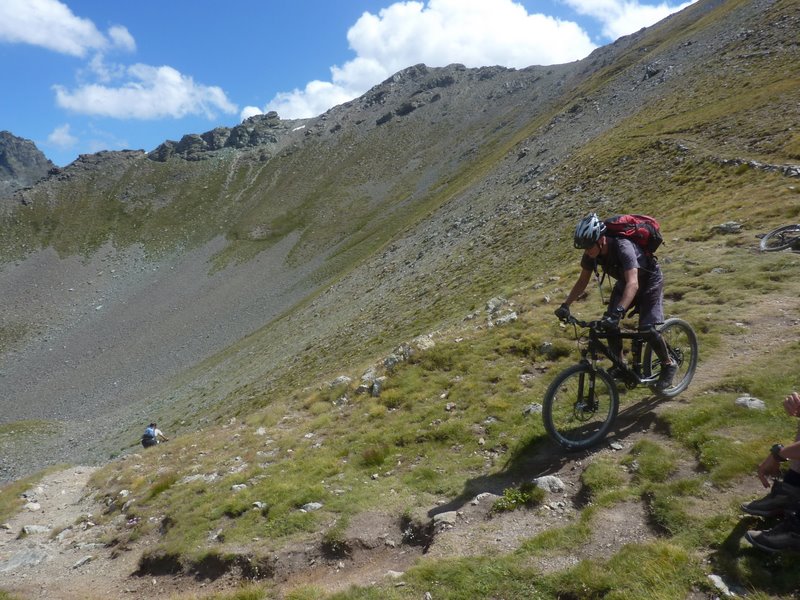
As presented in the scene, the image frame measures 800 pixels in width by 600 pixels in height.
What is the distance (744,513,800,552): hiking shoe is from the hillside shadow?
350 centimetres

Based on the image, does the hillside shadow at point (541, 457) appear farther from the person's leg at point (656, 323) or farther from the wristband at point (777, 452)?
the wristband at point (777, 452)

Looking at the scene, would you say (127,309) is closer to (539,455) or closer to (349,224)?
(349,224)

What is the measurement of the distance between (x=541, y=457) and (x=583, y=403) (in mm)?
1432

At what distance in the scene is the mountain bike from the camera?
30.7ft

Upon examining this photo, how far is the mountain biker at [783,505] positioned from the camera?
559 centimetres

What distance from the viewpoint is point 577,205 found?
123 feet

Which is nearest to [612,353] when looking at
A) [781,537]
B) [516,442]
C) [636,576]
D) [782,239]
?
[516,442]

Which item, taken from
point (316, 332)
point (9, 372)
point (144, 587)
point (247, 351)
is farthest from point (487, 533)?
point (9, 372)

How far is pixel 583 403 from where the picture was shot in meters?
9.50

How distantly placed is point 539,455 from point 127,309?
11800 centimetres

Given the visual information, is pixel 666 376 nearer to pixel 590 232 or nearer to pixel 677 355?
pixel 677 355

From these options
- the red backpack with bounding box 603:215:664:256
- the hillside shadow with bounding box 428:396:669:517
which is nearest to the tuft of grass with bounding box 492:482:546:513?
the hillside shadow with bounding box 428:396:669:517

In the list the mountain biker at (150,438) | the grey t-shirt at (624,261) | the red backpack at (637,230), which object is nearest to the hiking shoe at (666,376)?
the grey t-shirt at (624,261)

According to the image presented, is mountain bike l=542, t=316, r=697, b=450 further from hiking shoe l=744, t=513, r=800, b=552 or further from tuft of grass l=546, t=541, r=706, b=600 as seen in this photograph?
hiking shoe l=744, t=513, r=800, b=552
